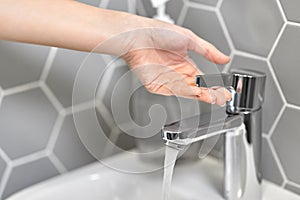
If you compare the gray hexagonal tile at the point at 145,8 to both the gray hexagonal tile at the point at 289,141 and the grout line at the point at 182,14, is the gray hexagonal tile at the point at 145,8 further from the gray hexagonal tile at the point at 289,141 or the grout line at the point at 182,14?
the gray hexagonal tile at the point at 289,141

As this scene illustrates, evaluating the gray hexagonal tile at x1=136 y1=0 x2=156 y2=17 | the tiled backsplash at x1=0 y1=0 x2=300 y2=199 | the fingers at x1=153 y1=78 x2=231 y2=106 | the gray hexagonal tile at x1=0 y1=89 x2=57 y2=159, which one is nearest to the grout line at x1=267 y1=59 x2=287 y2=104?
the tiled backsplash at x1=0 y1=0 x2=300 y2=199

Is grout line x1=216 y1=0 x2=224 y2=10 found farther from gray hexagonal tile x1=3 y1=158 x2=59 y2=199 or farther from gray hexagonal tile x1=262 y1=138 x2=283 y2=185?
gray hexagonal tile x1=3 y1=158 x2=59 y2=199

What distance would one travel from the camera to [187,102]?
2.26 feet

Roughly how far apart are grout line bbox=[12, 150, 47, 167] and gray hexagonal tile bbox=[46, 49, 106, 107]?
8 cm

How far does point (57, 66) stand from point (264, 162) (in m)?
0.34

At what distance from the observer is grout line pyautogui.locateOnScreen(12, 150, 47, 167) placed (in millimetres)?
702

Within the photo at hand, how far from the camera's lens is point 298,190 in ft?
2.25

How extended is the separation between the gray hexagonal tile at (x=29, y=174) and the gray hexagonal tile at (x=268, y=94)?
33 centimetres

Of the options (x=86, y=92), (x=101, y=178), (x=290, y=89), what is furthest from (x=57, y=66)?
(x=290, y=89)

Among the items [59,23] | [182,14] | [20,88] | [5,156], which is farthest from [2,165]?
[182,14]

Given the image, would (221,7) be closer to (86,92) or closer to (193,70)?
(193,70)

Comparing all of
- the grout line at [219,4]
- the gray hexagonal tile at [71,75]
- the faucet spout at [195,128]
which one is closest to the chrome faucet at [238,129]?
the faucet spout at [195,128]

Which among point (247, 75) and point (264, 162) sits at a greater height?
point (247, 75)

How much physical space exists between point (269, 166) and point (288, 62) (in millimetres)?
163
